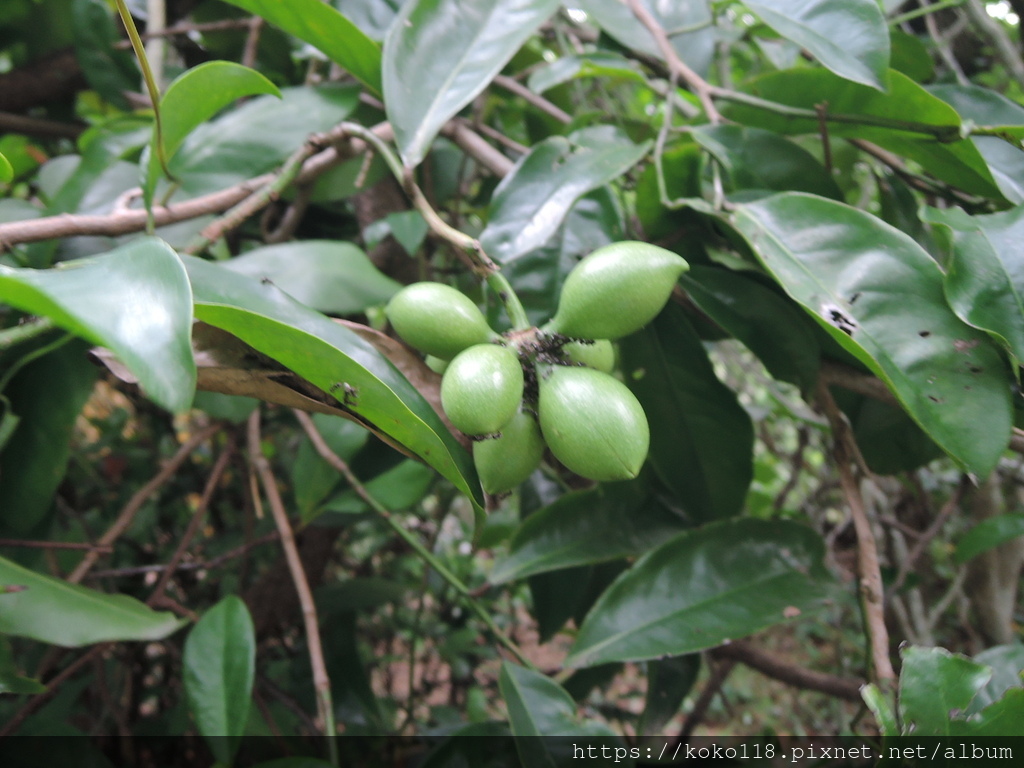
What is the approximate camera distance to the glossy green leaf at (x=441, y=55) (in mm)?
592

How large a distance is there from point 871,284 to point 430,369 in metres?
0.38

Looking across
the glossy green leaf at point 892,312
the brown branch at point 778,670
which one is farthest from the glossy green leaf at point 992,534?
the glossy green leaf at point 892,312

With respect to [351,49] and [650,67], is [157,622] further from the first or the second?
[650,67]

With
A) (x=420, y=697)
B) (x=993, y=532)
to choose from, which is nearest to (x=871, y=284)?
(x=993, y=532)

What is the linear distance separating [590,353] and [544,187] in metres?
0.21

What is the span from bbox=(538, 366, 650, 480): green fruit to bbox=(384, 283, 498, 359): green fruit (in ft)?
0.27

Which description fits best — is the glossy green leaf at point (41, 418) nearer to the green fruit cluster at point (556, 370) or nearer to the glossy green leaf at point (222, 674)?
the glossy green leaf at point (222, 674)

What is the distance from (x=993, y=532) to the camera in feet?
2.92

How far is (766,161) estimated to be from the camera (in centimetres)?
63

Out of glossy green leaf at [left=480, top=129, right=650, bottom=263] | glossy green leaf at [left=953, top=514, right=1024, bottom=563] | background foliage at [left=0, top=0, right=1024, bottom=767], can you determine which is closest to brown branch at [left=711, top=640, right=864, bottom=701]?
background foliage at [left=0, top=0, right=1024, bottom=767]

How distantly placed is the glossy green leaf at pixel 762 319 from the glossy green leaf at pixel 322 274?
348 mm

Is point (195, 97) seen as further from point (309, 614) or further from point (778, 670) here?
point (778, 670)

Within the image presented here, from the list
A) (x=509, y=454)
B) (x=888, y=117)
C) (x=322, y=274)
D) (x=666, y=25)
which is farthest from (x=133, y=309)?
(x=666, y=25)

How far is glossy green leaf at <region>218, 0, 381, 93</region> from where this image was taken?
2.00 ft
